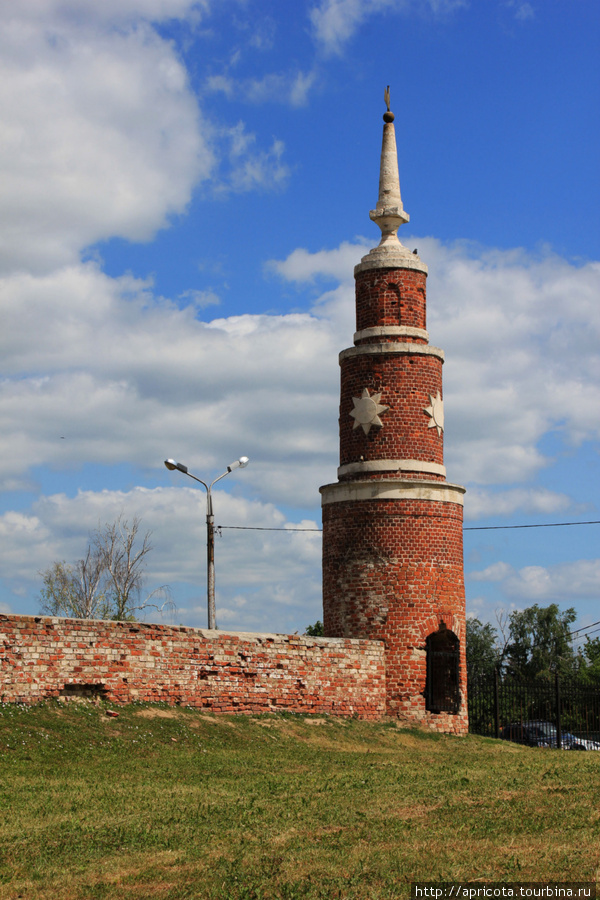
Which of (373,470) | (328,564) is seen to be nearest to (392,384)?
(373,470)

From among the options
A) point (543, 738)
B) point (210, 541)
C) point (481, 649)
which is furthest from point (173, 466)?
point (481, 649)

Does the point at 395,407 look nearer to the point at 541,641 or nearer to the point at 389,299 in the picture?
the point at 389,299

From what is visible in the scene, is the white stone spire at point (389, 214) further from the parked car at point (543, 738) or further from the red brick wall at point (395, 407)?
the parked car at point (543, 738)

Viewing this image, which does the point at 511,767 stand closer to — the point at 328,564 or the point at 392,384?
the point at 328,564

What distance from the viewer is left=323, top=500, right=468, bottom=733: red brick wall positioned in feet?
69.4

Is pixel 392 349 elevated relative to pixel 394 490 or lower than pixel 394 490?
elevated

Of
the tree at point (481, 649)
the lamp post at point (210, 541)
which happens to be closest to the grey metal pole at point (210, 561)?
the lamp post at point (210, 541)

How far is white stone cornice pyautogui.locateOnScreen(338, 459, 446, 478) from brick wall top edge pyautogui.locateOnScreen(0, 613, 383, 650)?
12.0ft

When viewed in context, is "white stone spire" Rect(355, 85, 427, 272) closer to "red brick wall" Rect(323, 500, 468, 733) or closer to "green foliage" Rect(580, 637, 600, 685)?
"red brick wall" Rect(323, 500, 468, 733)

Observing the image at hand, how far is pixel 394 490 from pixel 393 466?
21.5 inches

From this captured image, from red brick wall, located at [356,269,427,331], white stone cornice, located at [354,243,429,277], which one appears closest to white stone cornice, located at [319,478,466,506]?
red brick wall, located at [356,269,427,331]

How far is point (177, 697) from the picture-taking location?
1766 cm

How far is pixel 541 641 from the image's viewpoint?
177 ft

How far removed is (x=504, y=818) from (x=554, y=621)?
150 feet
